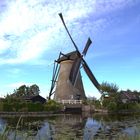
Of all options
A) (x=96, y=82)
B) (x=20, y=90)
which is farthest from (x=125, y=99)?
(x=20, y=90)

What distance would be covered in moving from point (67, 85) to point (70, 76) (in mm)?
1524

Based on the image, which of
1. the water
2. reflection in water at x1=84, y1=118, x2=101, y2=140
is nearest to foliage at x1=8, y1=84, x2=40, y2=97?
the water

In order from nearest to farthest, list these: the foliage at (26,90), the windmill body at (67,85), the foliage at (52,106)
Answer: the foliage at (52,106)
the windmill body at (67,85)
the foliage at (26,90)

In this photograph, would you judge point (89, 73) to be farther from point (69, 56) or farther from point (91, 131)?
point (91, 131)

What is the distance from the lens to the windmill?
54000 mm

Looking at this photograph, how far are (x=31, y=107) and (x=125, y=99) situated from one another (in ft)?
92.1

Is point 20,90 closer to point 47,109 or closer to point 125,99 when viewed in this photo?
point 125,99

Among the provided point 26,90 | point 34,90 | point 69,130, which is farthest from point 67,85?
point 69,130

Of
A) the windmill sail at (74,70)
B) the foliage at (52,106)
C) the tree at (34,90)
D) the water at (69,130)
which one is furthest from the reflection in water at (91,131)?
the tree at (34,90)

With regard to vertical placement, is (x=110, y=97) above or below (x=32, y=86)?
below

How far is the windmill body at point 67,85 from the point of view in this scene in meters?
54.2

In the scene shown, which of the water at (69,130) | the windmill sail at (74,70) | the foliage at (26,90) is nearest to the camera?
the water at (69,130)

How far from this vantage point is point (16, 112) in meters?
42.9

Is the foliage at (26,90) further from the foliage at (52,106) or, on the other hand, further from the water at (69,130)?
the water at (69,130)
